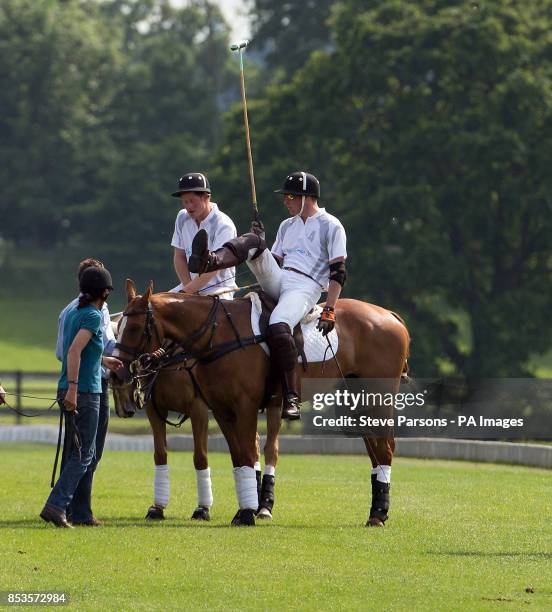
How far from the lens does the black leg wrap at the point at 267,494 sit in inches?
597

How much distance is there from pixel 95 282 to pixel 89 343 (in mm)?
577

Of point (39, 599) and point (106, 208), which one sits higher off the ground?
point (106, 208)

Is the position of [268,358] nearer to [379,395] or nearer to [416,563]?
[379,395]

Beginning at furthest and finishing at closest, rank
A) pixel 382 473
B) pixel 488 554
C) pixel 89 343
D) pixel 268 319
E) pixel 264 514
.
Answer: pixel 264 514
pixel 382 473
pixel 268 319
pixel 89 343
pixel 488 554

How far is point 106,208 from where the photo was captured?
74.1m

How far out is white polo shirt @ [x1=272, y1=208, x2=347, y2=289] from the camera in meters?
14.6

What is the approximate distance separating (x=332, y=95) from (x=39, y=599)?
35450 mm

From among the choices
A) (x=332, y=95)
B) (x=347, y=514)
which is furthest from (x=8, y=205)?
(x=347, y=514)

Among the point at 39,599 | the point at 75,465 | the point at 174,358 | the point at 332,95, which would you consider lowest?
the point at 39,599

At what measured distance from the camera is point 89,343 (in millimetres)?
13516

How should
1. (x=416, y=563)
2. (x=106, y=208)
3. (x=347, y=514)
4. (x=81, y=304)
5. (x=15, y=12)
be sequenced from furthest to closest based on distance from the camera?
1. (x=15, y=12)
2. (x=106, y=208)
3. (x=347, y=514)
4. (x=81, y=304)
5. (x=416, y=563)

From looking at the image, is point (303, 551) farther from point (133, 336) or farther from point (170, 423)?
point (170, 423)

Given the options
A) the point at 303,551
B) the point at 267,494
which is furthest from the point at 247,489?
the point at 303,551

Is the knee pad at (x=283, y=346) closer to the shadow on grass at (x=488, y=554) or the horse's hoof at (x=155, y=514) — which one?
the horse's hoof at (x=155, y=514)
